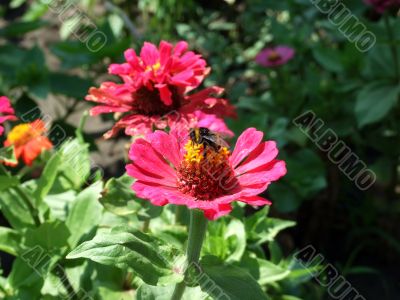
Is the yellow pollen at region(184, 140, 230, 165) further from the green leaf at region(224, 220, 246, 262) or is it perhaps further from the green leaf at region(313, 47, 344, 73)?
the green leaf at region(313, 47, 344, 73)

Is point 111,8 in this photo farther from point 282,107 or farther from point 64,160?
point 64,160

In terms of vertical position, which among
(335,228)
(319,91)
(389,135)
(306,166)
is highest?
(319,91)

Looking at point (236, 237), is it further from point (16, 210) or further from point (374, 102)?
point (374, 102)

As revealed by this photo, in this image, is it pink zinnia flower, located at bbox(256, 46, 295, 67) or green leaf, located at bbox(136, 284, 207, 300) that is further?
pink zinnia flower, located at bbox(256, 46, 295, 67)

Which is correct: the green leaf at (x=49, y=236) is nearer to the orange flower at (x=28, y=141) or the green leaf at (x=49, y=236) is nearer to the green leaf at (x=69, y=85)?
the orange flower at (x=28, y=141)

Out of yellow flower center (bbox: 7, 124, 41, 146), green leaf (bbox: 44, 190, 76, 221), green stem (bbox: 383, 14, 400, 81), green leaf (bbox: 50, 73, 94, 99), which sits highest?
yellow flower center (bbox: 7, 124, 41, 146)

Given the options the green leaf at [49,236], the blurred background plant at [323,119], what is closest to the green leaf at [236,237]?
the green leaf at [49,236]

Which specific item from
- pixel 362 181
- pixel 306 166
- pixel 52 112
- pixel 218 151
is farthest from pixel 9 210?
pixel 52 112

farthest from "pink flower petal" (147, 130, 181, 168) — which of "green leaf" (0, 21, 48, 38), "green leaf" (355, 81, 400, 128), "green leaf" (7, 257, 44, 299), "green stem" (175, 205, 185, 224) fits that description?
"green leaf" (0, 21, 48, 38)
